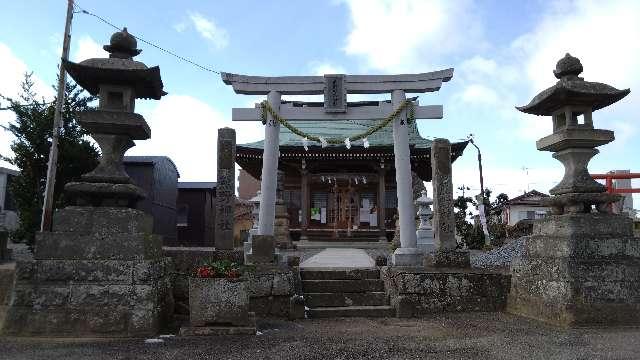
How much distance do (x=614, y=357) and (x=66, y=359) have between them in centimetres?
562

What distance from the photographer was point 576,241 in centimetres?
612

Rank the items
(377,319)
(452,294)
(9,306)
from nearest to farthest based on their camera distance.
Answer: (9,306)
(377,319)
(452,294)

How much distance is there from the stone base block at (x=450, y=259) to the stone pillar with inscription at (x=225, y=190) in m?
3.96

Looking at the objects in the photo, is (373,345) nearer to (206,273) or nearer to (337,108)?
(206,273)

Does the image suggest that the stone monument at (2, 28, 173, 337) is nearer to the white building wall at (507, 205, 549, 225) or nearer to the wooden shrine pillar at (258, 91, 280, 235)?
the wooden shrine pillar at (258, 91, 280, 235)

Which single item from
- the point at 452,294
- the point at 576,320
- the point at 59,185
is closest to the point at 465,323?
the point at 452,294

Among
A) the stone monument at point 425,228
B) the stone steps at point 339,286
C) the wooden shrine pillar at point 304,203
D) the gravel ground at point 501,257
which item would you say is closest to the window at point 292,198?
the wooden shrine pillar at point 304,203

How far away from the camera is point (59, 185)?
11320 mm

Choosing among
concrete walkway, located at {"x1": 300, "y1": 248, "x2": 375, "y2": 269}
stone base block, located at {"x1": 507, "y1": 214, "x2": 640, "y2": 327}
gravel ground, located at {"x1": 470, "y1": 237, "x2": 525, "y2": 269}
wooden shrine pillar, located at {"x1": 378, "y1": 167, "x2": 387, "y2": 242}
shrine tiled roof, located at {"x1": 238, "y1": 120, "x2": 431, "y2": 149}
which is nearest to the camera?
stone base block, located at {"x1": 507, "y1": 214, "x2": 640, "y2": 327}

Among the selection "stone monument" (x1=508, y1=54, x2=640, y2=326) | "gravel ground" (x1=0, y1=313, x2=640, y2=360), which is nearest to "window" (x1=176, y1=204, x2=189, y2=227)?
"gravel ground" (x1=0, y1=313, x2=640, y2=360)

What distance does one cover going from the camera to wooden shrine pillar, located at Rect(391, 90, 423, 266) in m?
9.05

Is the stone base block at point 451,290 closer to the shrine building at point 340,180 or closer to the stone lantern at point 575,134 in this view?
the stone lantern at point 575,134

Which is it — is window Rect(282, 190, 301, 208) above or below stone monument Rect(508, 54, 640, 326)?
above

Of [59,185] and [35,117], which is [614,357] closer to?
[59,185]
